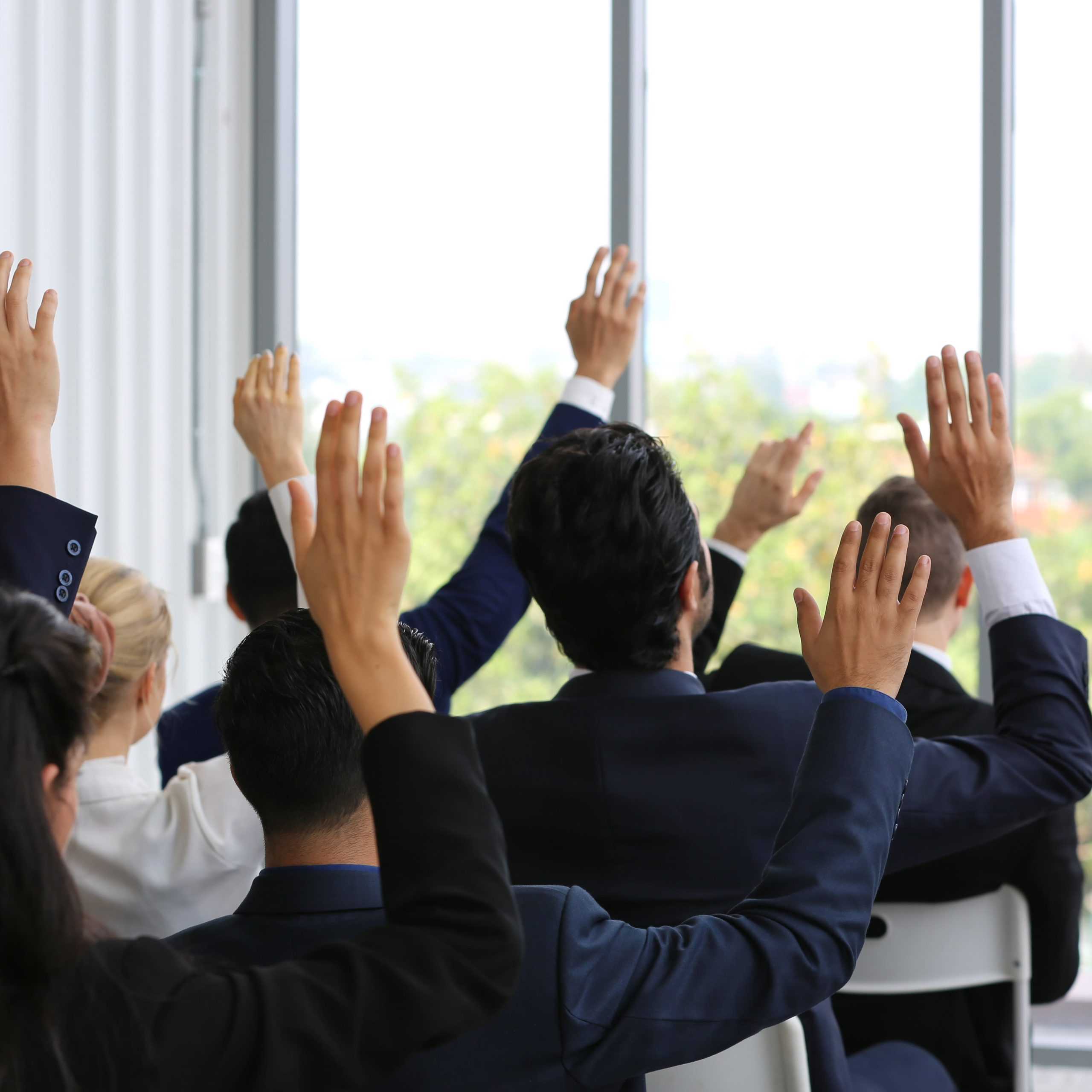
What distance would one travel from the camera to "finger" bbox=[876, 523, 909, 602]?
3.50 feet

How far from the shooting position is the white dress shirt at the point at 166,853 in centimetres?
156

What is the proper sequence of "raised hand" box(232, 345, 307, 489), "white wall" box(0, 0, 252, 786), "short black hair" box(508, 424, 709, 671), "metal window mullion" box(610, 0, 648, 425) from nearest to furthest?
"short black hair" box(508, 424, 709, 671) → "raised hand" box(232, 345, 307, 489) → "white wall" box(0, 0, 252, 786) → "metal window mullion" box(610, 0, 648, 425)

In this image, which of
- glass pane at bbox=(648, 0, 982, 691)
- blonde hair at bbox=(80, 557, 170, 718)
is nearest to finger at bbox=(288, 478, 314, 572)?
blonde hair at bbox=(80, 557, 170, 718)

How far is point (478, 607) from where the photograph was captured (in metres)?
1.99

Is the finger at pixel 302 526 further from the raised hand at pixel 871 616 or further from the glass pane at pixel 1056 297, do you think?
the glass pane at pixel 1056 297

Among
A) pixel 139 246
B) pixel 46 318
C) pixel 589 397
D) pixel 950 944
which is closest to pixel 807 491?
pixel 589 397

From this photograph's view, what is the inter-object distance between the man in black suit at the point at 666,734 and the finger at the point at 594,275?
2.47 feet

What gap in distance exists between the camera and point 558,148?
3.35 metres

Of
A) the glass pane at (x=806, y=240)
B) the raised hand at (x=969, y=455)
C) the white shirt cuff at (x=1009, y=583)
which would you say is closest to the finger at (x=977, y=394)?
the raised hand at (x=969, y=455)

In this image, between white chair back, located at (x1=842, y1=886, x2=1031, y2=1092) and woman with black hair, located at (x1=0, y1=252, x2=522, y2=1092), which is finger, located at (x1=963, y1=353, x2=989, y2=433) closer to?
white chair back, located at (x1=842, y1=886, x2=1031, y2=1092)

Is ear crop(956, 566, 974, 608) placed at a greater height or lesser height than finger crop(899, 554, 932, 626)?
lesser

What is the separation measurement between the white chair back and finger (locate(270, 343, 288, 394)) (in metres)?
1.26

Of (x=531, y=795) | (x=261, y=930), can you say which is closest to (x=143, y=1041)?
(x=261, y=930)

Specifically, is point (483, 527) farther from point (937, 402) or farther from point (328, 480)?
point (328, 480)
